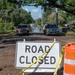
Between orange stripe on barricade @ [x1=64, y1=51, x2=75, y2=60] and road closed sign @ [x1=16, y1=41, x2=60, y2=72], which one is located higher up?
orange stripe on barricade @ [x1=64, y1=51, x2=75, y2=60]

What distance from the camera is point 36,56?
26.8 feet

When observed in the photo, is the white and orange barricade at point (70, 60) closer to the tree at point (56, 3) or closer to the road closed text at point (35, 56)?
the road closed text at point (35, 56)

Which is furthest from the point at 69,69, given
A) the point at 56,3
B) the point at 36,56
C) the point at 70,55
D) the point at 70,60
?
the point at 56,3

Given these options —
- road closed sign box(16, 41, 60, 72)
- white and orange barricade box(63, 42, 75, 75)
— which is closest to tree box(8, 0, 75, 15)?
road closed sign box(16, 41, 60, 72)

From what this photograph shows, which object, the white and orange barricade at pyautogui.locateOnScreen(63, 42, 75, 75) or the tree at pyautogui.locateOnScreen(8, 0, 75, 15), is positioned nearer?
the white and orange barricade at pyautogui.locateOnScreen(63, 42, 75, 75)

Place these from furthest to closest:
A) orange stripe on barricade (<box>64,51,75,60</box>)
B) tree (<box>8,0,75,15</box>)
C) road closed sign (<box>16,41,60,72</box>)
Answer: tree (<box>8,0,75,15</box>)
road closed sign (<box>16,41,60,72</box>)
orange stripe on barricade (<box>64,51,75,60</box>)

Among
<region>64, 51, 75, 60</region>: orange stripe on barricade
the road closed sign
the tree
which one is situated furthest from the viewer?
the tree

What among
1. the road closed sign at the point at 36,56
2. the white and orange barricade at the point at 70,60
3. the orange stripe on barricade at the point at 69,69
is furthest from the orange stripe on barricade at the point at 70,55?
the road closed sign at the point at 36,56

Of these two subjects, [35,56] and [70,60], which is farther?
[35,56]

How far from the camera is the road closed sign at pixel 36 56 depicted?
318 inches

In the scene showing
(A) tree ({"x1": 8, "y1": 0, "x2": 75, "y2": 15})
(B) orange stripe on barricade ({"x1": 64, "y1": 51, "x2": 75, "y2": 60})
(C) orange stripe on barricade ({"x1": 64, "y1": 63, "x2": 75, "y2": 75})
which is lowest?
(C) orange stripe on barricade ({"x1": 64, "y1": 63, "x2": 75, "y2": 75})

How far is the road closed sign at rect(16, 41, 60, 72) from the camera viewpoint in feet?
26.5

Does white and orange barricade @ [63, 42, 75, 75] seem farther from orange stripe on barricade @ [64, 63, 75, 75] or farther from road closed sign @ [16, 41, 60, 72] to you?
road closed sign @ [16, 41, 60, 72]

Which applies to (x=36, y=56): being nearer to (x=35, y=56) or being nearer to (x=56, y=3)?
(x=35, y=56)
